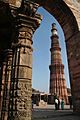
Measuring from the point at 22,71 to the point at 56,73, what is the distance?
889 inches

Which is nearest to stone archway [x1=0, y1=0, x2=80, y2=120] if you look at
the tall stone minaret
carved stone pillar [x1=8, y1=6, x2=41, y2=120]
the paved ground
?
carved stone pillar [x1=8, y1=6, x2=41, y2=120]

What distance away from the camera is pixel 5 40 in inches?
225

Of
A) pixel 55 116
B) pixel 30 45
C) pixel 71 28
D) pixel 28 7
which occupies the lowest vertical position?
pixel 55 116

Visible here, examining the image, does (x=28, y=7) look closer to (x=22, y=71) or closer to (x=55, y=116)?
(x=22, y=71)

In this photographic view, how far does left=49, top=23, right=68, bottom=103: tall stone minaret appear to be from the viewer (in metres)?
24.7

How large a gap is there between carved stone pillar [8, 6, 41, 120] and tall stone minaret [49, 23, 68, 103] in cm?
2165

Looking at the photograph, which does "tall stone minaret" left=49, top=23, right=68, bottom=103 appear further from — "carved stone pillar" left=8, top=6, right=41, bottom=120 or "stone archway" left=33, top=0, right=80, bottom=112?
"carved stone pillar" left=8, top=6, right=41, bottom=120

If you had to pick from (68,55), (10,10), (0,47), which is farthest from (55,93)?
(10,10)

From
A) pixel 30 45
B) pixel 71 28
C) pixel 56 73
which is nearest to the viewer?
pixel 30 45

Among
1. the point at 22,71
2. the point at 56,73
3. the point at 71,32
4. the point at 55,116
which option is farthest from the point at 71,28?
the point at 56,73

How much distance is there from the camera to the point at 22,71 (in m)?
3.09

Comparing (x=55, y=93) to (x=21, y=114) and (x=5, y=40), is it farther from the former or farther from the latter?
(x=21, y=114)

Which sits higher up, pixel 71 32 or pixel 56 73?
pixel 56 73

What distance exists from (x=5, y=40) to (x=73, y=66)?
9.65 ft
